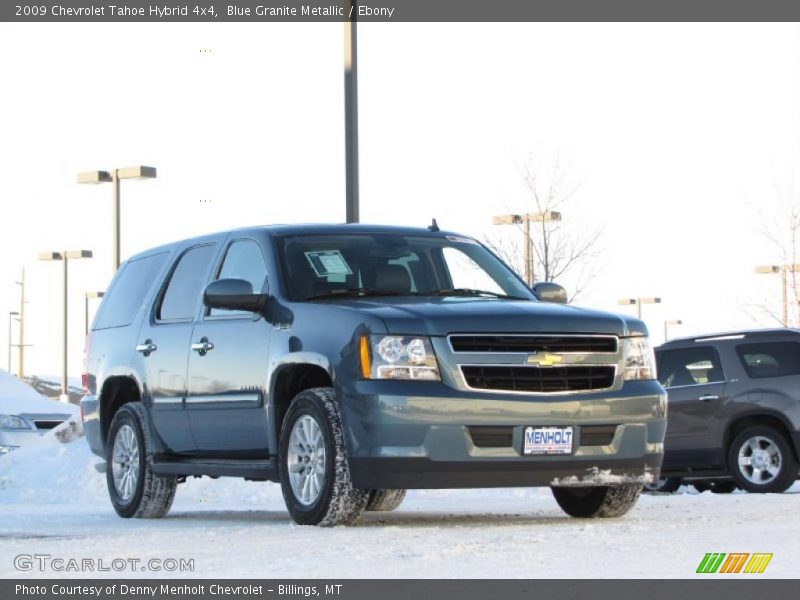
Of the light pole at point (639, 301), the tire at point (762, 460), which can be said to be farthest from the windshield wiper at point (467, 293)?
the light pole at point (639, 301)

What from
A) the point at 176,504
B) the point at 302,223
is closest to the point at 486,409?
the point at 302,223

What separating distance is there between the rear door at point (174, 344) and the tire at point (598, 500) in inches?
103

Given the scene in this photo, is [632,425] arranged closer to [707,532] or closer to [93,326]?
[707,532]

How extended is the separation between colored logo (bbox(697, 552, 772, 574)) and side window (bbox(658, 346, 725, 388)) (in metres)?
10.0

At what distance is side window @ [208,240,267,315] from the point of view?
37.3ft

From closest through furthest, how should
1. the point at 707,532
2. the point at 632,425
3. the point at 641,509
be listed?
the point at 707,532, the point at 632,425, the point at 641,509

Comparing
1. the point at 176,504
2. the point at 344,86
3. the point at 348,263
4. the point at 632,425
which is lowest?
the point at 176,504

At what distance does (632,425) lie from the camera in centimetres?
1036

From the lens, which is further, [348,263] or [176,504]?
[176,504]

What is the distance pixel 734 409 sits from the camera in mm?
17922

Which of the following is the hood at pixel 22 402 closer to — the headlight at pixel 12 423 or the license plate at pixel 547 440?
the headlight at pixel 12 423

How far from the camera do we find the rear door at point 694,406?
18156mm

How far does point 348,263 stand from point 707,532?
9.96 feet
